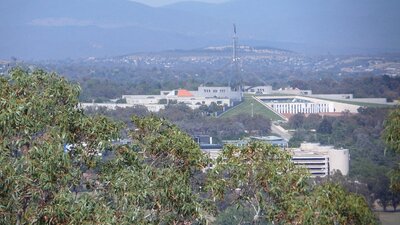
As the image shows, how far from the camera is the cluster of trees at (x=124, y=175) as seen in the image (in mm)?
6487

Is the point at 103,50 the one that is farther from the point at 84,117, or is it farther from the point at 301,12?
the point at 84,117

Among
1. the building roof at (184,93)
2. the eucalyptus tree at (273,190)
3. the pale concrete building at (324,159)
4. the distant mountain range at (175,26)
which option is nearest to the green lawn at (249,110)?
the building roof at (184,93)

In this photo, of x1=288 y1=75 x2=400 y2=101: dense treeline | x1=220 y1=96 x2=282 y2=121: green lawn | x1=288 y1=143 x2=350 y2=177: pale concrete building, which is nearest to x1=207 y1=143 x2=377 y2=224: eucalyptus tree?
x1=288 y1=143 x2=350 y2=177: pale concrete building

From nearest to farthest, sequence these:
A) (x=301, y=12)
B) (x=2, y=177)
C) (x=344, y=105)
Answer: (x=2, y=177) < (x=344, y=105) < (x=301, y=12)

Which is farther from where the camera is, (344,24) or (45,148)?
(344,24)

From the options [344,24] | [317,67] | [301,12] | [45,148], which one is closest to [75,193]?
[45,148]

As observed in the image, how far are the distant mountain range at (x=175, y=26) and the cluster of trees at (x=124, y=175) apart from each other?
64575 millimetres

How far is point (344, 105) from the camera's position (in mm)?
41688

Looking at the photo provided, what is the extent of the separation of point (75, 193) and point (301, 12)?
342ft

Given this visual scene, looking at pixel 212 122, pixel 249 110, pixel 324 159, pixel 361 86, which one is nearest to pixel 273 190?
pixel 324 159

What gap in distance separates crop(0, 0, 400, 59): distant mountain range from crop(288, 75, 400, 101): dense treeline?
17.8 metres

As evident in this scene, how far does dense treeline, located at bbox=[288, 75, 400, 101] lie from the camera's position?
141 feet

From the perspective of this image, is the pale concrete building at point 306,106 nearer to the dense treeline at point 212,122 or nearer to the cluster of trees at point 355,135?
the cluster of trees at point 355,135

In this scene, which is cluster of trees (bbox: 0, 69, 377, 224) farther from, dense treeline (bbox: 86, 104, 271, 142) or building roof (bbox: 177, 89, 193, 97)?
building roof (bbox: 177, 89, 193, 97)
